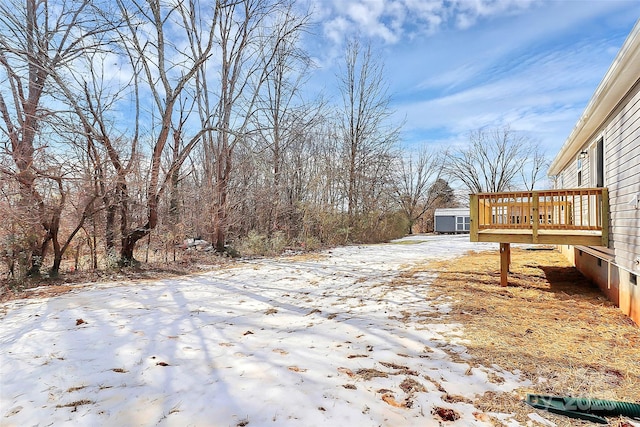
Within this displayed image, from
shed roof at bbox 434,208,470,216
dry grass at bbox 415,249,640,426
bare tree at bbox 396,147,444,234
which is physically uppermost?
bare tree at bbox 396,147,444,234

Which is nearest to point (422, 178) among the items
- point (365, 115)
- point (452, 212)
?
point (452, 212)

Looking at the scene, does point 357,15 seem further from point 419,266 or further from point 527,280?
point 527,280

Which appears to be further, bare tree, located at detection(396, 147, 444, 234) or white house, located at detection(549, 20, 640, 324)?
bare tree, located at detection(396, 147, 444, 234)

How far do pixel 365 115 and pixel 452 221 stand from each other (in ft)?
42.1

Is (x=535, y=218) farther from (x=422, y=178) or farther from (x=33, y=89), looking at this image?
(x=422, y=178)

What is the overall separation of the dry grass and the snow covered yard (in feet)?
0.59

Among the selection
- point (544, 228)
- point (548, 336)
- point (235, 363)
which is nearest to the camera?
point (235, 363)

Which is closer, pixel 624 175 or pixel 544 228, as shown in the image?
pixel 624 175

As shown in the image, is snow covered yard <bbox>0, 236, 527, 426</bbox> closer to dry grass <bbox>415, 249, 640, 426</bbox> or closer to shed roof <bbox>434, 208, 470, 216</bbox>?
dry grass <bbox>415, 249, 640, 426</bbox>

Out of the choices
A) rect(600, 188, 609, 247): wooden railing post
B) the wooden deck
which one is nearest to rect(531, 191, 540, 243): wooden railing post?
the wooden deck

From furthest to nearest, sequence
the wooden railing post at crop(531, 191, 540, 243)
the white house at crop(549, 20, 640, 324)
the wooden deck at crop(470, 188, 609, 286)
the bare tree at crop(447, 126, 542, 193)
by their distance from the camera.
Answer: the bare tree at crop(447, 126, 542, 193)
the wooden railing post at crop(531, 191, 540, 243)
the wooden deck at crop(470, 188, 609, 286)
the white house at crop(549, 20, 640, 324)

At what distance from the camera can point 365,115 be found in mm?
17250

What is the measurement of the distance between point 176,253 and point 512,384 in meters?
7.85

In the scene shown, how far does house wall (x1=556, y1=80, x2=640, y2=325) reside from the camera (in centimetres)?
384
